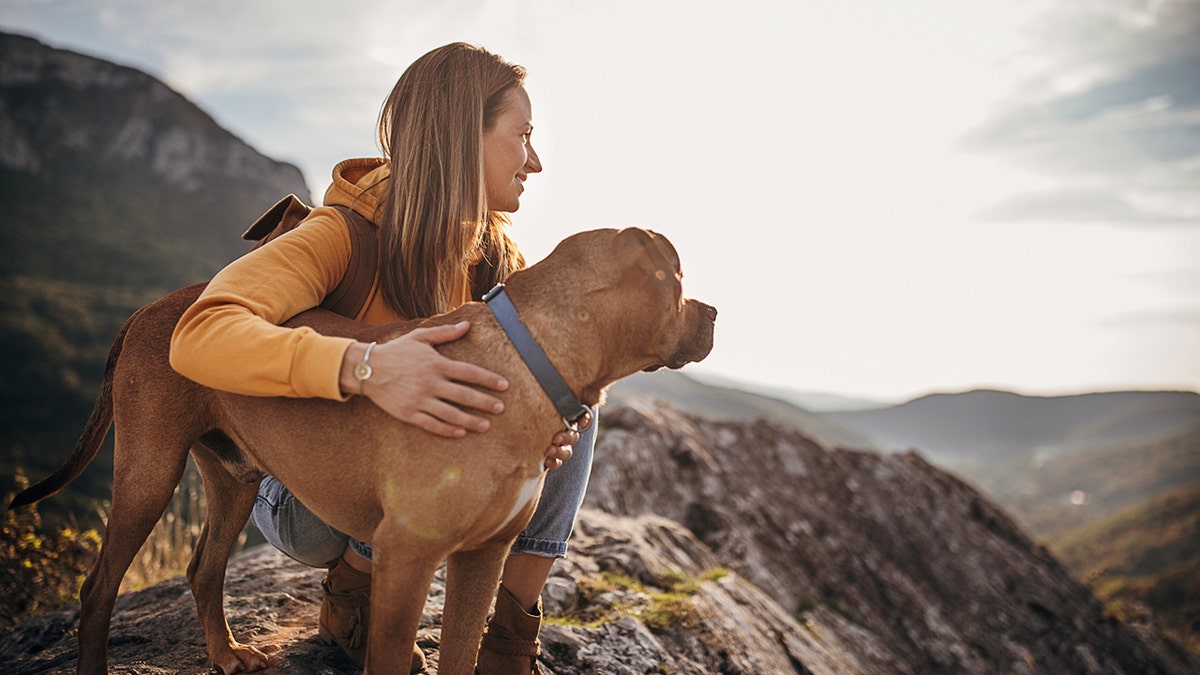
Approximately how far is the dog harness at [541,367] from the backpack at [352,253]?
838 mm

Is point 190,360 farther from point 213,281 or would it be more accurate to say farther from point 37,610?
point 37,610

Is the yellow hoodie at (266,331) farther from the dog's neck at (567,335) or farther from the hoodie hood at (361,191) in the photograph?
the dog's neck at (567,335)

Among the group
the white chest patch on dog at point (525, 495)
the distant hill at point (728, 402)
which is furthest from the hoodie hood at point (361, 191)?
the distant hill at point (728, 402)

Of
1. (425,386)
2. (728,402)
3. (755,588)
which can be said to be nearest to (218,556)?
(425,386)

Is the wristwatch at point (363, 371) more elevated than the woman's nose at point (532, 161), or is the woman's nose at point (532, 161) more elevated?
the woman's nose at point (532, 161)

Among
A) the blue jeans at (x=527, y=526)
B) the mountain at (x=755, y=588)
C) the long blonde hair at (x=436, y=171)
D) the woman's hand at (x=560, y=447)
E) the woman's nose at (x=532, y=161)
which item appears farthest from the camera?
the mountain at (x=755, y=588)

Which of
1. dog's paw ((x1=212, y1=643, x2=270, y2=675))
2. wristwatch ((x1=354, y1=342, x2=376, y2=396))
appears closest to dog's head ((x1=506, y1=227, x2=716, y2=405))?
wristwatch ((x1=354, y1=342, x2=376, y2=396))

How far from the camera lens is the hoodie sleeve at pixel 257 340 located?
207 centimetres

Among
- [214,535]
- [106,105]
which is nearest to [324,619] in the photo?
[214,535]

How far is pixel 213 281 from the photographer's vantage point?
2309mm

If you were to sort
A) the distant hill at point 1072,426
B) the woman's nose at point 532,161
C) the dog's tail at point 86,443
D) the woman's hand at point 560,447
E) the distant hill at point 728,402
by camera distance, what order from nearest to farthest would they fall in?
the woman's hand at point 560,447 < the dog's tail at point 86,443 < the woman's nose at point 532,161 < the distant hill at point 728,402 < the distant hill at point 1072,426

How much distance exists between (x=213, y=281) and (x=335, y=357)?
2.02 feet

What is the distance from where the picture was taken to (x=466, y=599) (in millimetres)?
2484

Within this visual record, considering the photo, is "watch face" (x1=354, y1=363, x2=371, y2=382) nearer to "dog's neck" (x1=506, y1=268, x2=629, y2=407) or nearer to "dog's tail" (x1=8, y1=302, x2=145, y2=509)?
"dog's neck" (x1=506, y1=268, x2=629, y2=407)
